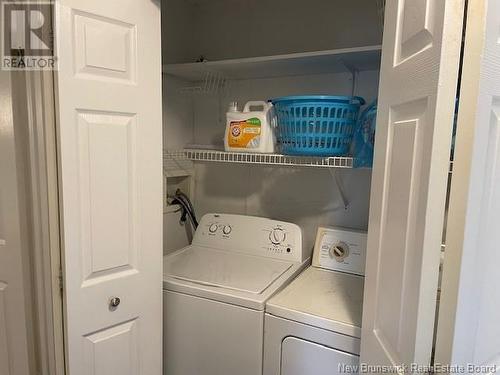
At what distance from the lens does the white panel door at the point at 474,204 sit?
0.79m

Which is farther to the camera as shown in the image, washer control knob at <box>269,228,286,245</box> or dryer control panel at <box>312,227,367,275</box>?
washer control knob at <box>269,228,286,245</box>

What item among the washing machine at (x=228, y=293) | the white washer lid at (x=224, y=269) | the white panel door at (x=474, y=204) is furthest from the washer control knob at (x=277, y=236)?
the white panel door at (x=474, y=204)

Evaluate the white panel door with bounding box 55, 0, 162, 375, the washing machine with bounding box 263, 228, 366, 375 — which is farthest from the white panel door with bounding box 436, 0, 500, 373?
the white panel door with bounding box 55, 0, 162, 375

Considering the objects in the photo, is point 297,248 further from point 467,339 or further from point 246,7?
point 246,7

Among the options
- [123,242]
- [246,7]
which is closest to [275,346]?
[123,242]

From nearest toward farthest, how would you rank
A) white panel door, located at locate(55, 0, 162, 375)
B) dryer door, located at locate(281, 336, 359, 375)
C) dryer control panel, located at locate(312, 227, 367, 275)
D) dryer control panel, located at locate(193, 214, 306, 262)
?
white panel door, located at locate(55, 0, 162, 375) < dryer door, located at locate(281, 336, 359, 375) < dryer control panel, located at locate(312, 227, 367, 275) < dryer control panel, located at locate(193, 214, 306, 262)

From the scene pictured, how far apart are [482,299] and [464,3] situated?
0.71 meters

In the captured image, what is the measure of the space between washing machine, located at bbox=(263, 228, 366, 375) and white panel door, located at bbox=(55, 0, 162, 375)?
538mm

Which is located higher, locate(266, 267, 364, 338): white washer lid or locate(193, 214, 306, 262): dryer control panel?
locate(193, 214, 306, 262): dryer control panel

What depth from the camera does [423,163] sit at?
0.86 metres

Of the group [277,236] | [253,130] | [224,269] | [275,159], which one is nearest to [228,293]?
[224,269]

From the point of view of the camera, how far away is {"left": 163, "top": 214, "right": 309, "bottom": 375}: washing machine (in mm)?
1552

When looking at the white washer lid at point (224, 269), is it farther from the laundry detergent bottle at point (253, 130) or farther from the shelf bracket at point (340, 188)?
the laundry detergent bottle at point (253, 130)

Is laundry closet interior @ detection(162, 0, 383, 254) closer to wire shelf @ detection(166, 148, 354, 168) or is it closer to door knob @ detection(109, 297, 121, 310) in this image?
wire shelf @ detection(166, 148, 354, 168)
